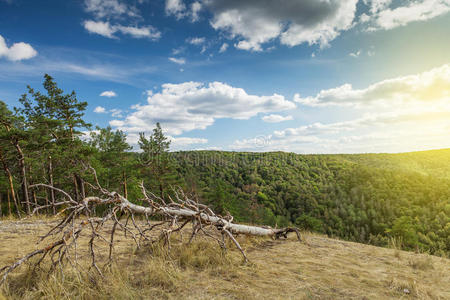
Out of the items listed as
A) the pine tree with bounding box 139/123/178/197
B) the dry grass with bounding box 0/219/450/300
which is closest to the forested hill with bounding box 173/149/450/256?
the pine tree with bounding box 139/123/178/197

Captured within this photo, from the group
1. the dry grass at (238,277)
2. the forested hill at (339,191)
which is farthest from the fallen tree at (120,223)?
the forested hill at (339,191)

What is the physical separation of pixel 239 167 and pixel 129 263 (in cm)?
9240

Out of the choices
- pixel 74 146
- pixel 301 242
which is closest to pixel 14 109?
pixel 74 146

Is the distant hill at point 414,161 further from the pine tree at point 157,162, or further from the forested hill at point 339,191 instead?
the pine tree at point 157,162

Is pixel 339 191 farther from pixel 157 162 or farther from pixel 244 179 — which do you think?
pixel 157 162

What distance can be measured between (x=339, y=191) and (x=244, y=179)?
148 ft

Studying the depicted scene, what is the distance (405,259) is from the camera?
228 inches

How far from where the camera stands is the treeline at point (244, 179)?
17047 millimetres

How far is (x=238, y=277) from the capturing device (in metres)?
4.07

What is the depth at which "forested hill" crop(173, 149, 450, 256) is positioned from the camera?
6756 centimetres

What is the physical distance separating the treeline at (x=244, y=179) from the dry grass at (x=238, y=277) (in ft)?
4.75

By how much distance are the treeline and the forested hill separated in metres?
0.41

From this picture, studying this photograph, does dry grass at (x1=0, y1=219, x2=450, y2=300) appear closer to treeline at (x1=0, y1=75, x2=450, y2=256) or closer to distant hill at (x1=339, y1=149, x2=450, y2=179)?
treeline at (x1=0, y1=75, x2=450, y2=256)

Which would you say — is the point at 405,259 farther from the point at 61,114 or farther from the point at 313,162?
the point at 313,162
